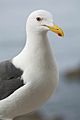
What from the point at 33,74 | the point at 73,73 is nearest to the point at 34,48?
the point at 33,74

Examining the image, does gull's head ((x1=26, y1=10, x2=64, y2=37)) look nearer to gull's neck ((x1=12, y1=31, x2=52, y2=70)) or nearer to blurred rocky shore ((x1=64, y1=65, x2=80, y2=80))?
gull's neck ((x1=12, y1=31, x2=52, y2=70))

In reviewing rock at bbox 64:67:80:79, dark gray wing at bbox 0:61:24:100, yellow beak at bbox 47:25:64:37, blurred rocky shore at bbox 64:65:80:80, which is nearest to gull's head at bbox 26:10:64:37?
yellow beak at bbox 47:25:64:37

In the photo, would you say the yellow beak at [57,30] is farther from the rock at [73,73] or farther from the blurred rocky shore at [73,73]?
the rock at [73,73]

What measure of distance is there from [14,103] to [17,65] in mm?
182

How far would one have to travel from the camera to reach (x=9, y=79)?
7.62 feet

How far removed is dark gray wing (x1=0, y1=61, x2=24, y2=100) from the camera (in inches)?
89.9

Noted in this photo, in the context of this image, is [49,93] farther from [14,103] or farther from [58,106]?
[58,106]

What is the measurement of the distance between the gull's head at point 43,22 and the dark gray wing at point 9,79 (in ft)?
0.75

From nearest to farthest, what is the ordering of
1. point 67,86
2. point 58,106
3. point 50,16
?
point 50,16
point 58,106
point 67,86

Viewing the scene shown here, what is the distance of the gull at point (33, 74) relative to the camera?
2209mm

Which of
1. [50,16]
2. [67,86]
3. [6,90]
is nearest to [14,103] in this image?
[6,90]

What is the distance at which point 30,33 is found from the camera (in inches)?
89.2

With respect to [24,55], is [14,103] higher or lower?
lower

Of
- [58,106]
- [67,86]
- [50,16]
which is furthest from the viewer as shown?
[67,86]
